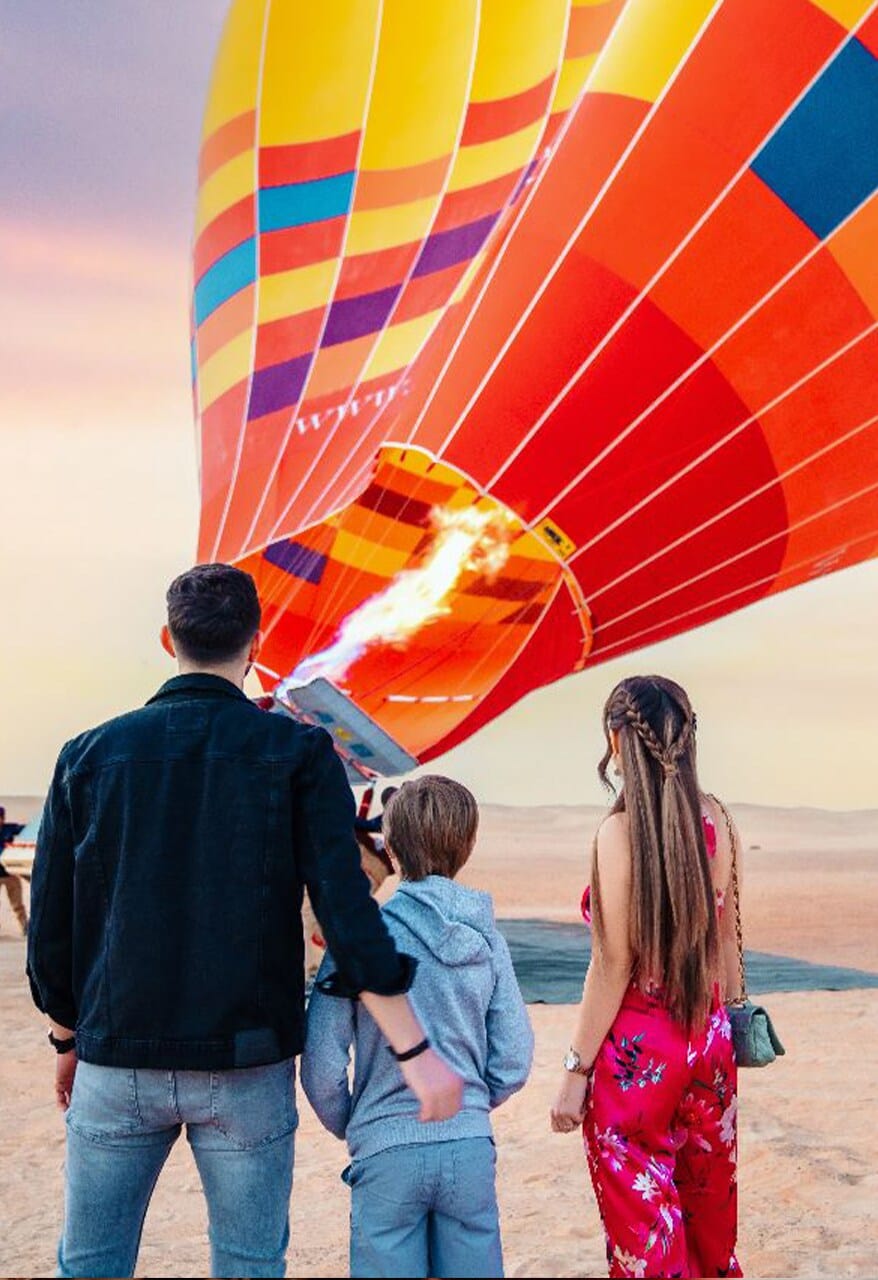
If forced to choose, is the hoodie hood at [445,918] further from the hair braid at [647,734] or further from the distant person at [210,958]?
the hair braid at [647,734]

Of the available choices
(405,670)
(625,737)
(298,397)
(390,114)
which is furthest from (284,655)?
(625,737)

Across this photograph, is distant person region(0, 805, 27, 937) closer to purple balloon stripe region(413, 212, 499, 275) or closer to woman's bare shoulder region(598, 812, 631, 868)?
purple balloon stripe region(413, 212, 499, 275)

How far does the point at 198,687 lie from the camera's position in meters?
1.98

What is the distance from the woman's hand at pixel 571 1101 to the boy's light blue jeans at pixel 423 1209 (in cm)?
27

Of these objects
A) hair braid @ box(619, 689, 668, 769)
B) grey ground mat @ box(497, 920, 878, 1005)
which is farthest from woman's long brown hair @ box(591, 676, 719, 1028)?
grey ground mat @ box(497, 920, 878, 1005)

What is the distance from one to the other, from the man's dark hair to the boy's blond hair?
13.6 inches

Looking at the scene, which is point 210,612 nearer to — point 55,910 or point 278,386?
point 55,910

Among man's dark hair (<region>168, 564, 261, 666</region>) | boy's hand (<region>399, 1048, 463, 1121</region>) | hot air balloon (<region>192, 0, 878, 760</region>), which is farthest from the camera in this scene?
hot air balloon (<region>192, 0, 878, 760</region>)

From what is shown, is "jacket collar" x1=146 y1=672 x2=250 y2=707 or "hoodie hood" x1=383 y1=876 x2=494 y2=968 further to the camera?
"hoodie hood" x1=383 y1=876 x2=494 y2=968

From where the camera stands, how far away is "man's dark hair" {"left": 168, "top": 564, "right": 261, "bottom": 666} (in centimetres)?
197

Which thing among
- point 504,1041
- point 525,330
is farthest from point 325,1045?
point 525,330

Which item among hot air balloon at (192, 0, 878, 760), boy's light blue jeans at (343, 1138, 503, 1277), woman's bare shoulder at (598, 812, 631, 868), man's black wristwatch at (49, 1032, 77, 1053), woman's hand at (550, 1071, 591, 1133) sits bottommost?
boy's light blue jeans at (343, 1138, 503, 1277)

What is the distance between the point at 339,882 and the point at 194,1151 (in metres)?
0.37

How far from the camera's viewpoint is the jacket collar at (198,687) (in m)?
1.98
